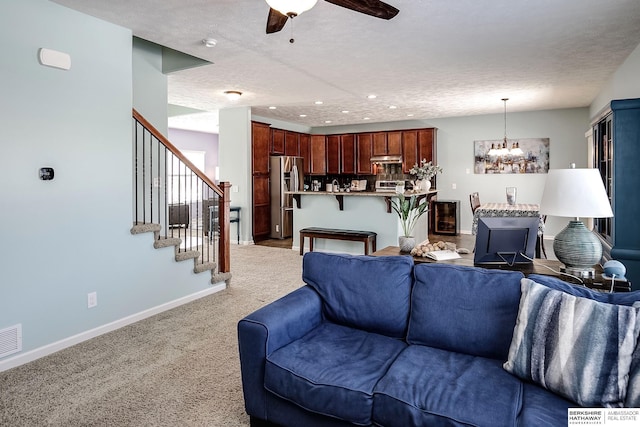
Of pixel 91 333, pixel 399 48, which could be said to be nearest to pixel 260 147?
pixel 399 48

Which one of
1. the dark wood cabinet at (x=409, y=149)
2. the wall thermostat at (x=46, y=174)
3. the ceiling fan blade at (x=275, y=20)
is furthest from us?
the dark wood cabinet at (x=409, y=149)

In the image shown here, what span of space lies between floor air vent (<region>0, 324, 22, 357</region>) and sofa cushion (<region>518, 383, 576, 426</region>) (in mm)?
3097

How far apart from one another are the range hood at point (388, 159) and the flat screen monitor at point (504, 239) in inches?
258

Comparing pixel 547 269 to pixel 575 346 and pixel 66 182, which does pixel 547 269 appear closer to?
pixel 575 346

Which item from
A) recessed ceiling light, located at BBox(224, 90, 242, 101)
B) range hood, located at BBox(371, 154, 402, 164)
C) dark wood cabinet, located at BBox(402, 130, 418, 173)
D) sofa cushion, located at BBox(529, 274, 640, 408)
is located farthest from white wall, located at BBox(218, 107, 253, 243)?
sofa cushion, located at BBox(529, 274, 640, 408)

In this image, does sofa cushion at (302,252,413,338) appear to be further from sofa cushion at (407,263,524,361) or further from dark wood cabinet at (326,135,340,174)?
dark wood cabinet at (326,135,340,174)

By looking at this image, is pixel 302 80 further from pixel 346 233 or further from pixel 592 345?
pixel 592 345

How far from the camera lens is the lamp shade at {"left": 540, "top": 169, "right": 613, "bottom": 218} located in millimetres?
2107

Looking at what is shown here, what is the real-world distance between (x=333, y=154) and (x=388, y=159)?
1.41m

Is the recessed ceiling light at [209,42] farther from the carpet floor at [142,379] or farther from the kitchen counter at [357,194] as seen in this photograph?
the kitchen counter at [357,194]

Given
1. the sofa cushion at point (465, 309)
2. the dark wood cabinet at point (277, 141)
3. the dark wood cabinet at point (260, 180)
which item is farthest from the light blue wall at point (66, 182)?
the dark wood cabinet at point (277, 141)

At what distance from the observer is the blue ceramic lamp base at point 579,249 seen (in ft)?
7.27

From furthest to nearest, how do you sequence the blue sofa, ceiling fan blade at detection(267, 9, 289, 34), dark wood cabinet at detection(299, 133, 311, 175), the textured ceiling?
dark wood cabinet at detection(299, 133, 311, 175)
the textured ceiling
ceiling fan blade at detection(267, 9, 289, 34)
the blue sofa

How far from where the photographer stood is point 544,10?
309 centimetres
